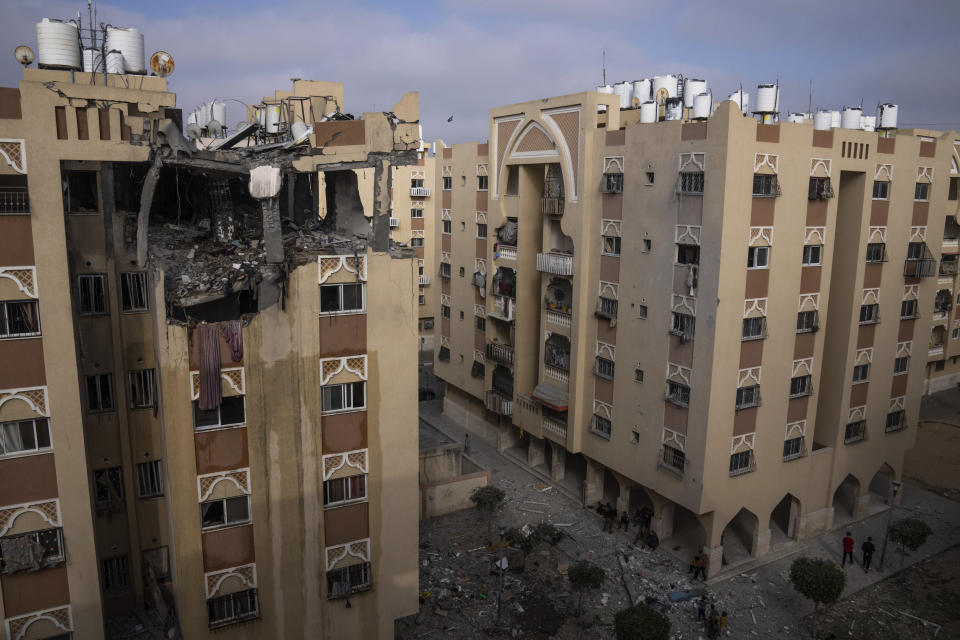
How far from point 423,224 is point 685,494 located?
134ft

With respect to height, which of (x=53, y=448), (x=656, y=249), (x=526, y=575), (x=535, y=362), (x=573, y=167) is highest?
(x=573, y=167)

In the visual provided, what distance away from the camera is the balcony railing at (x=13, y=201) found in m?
16.3

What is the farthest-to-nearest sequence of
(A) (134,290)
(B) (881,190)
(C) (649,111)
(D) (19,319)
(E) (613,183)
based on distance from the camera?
(C) (649,111), (E) (613,183), (B) (881,190), (A) (134,290), (D) (19,319)

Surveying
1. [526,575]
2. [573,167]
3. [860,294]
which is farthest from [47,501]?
[860,294]

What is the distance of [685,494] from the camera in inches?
1114

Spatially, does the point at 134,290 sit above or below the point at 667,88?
below

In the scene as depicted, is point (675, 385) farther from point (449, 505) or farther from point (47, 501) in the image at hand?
point (47, 501)

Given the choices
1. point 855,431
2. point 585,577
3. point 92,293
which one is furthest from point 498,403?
point 92,293

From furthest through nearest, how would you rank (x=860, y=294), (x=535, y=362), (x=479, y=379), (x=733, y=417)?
(x=479, y=379) < (x=535, y=362) < (x=860, y=294) < (x=733, y=417)

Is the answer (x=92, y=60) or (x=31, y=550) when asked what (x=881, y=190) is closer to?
(x=92, y=60)

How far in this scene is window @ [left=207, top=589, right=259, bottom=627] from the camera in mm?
18891

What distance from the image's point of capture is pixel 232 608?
19125 mm

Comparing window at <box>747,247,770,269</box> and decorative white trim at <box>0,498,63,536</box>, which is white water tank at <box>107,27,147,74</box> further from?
window at <box>747,247,770,269</box>

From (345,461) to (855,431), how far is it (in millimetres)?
25224
